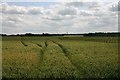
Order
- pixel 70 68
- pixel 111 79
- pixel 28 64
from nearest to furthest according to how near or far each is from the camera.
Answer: pixel 111 79 < pixel 70 68 < pixel 28 64

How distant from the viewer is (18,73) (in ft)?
73.1

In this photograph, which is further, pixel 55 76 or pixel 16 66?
pixel 16 66

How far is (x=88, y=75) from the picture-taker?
21.8 m

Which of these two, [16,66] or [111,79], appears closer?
[111,79]

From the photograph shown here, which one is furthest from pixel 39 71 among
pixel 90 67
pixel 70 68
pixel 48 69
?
pixel 90 67

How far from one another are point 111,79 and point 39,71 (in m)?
5.84

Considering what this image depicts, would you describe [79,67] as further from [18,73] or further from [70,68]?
[18,73]

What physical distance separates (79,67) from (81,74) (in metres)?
3.20

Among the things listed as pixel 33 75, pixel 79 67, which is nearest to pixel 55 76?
pixel 33 75

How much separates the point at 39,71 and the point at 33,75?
4.69 ft

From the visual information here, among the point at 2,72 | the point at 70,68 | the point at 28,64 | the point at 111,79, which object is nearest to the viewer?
the point at 111,79

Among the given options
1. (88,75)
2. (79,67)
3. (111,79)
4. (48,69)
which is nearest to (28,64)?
(48,69)

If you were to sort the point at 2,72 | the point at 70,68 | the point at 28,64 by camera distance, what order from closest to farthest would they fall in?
the point at 2,72 < the point at 70,68 < the point at 28,64

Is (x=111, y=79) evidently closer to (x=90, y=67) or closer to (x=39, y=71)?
(x=90, y=67)
